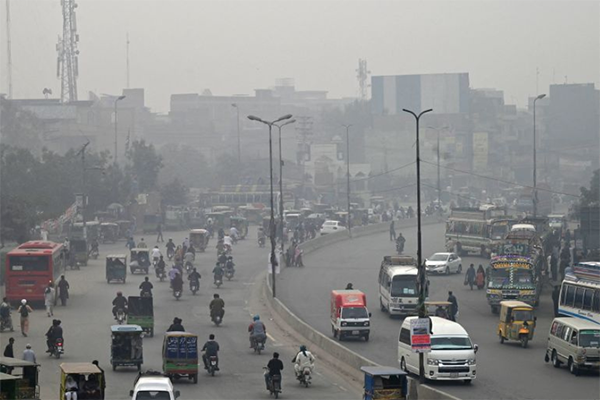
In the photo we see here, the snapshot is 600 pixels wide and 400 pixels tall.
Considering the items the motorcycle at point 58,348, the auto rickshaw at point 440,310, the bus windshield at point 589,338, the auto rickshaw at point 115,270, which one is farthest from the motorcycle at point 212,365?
the auto rickshaw at point 115,270

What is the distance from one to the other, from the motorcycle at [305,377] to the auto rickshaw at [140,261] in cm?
3119

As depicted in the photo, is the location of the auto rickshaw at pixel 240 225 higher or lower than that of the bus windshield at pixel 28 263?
lower

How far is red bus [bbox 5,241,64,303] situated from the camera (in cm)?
4666

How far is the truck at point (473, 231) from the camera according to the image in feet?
234

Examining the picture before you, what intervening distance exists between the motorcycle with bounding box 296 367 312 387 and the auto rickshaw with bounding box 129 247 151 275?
1228 inches

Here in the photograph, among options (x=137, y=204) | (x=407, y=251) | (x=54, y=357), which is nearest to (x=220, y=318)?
(x=54, y=357)

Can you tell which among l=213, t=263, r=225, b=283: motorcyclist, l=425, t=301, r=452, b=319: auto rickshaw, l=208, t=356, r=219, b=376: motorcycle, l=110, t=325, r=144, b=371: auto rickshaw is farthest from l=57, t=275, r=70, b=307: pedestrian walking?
l=208, t=356, r=219, b=376: motorcycle

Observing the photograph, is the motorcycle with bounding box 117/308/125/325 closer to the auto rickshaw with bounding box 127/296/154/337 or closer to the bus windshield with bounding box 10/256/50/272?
the auto rickshaw with bounding box 127/296/154/337

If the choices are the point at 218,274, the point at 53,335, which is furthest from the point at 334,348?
the point at 218,274

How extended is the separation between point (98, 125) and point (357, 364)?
445ft

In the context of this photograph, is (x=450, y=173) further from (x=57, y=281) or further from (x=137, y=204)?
(x=57, y=281)

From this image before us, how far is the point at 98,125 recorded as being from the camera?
165 m

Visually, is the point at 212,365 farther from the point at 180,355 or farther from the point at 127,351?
the point at 127,351

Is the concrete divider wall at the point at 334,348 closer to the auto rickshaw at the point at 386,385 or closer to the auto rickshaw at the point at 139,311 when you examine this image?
the auto rickshaw at the point at 386,385
